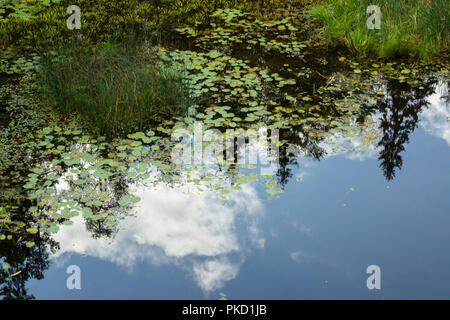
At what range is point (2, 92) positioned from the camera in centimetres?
518

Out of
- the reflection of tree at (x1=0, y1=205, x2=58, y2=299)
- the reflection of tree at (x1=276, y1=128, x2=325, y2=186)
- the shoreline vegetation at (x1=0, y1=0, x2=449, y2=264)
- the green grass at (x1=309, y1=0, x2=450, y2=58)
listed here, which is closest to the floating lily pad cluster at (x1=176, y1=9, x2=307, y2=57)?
the shoreline vegetation at (x1=0, y1=0, x2=449, y2=264)

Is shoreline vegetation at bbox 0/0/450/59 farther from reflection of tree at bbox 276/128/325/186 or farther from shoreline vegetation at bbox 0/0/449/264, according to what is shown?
reflection of tree at bbox 276/128/325/186

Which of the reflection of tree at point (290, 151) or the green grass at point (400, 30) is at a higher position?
the green grass at point (400, 30)

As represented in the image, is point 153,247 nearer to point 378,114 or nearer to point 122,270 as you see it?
point 122,270

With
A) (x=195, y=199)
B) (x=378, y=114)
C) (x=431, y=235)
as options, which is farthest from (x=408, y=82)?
(x=195, y=199)

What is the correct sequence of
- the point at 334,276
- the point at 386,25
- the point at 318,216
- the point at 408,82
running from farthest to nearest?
1. the point at 386,25
2. the point at 408,82
3. the point at 318,216
4. the point at 334,276

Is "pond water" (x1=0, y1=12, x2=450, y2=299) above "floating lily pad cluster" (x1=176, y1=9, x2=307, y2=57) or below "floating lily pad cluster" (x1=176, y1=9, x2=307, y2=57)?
below

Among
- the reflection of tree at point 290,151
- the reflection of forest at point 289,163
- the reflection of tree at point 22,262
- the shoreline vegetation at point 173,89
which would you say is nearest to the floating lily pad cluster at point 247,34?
the shoreline vegetation at point 173,89

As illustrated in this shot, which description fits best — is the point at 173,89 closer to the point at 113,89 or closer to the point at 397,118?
the point at 113,89

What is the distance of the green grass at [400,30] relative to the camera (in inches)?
232

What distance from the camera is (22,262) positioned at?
3.20m

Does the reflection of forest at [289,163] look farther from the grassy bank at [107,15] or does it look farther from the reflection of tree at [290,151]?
the grassy bank at [107,15]

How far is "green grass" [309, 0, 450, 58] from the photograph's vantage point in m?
5.90
